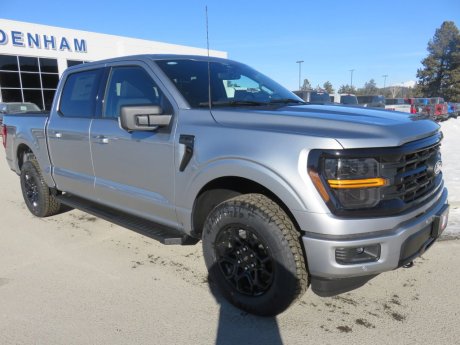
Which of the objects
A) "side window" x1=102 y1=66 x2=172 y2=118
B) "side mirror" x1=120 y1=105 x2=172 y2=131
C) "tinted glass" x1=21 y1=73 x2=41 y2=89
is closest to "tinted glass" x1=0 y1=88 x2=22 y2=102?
"tinted glass" x1=21 y1=73 x2=41 y2=89

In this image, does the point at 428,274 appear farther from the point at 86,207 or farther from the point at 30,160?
the point at 30,160

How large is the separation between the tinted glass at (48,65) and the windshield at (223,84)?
27.9 m

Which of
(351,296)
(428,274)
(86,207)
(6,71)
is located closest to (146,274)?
(86,207)

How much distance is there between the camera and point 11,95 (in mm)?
26969

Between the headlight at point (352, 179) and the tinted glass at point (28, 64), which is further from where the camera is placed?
the tinted glass at point (28, 64)

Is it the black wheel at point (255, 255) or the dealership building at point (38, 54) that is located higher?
the dealership building at point (38, 54)

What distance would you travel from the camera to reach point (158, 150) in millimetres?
3285

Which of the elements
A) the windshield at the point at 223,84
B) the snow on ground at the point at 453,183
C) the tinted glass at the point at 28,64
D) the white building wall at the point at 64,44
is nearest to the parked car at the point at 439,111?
the snow on ground at the point at 453,183

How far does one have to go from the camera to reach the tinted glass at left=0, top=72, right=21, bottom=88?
2603 cm

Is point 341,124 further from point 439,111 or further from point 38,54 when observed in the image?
point 38,54

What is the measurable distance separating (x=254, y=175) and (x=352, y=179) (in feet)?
2.05

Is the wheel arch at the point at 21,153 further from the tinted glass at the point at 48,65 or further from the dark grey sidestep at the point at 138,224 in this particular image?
the tinted glass at the point at 48,65

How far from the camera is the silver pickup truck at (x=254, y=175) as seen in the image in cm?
239

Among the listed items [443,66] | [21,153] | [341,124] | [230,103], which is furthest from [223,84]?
[443,66]
